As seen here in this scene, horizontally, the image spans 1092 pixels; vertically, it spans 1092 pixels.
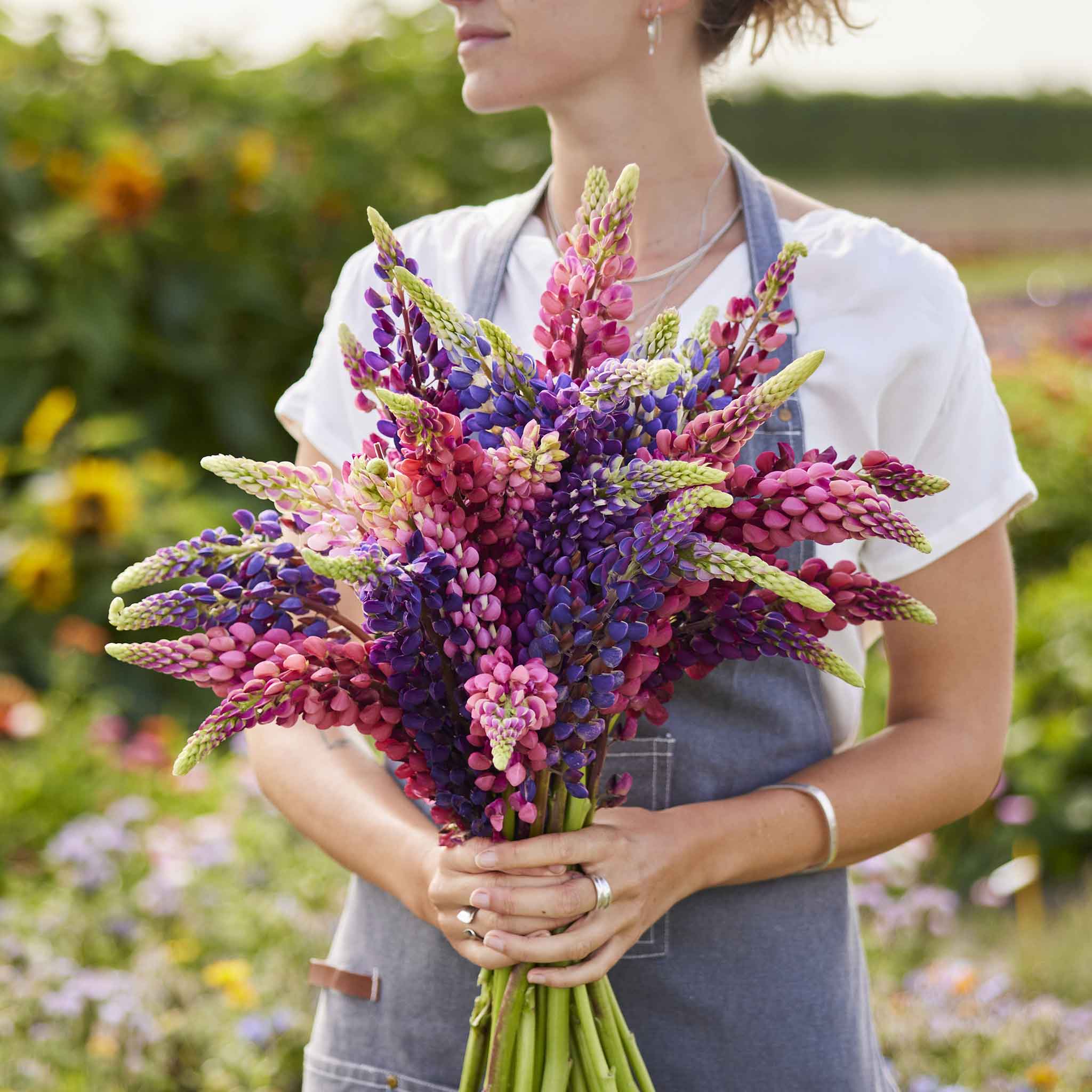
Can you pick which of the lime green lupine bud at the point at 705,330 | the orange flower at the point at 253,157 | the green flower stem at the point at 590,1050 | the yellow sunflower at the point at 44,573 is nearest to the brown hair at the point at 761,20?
the lime green lupine bud at the point at 705,330

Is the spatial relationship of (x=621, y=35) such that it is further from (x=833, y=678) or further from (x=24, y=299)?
(x=24, y=299)

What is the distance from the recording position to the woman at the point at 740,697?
4.56 ft

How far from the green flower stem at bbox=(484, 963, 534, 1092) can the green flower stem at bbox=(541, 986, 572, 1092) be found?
0.03m

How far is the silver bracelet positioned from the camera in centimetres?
A: 136

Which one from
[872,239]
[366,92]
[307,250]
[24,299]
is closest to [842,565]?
[872,239]

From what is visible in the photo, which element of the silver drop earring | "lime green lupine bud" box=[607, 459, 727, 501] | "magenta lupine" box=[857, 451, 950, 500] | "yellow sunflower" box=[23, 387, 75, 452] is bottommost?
"lime green lupine bud" box=[607, 459, 727, 501]

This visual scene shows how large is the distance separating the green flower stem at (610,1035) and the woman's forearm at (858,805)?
0.59ft

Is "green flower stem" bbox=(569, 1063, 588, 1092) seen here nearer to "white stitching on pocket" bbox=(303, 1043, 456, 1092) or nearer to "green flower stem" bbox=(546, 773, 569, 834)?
"green flower stem" bbox=(546, 773, 569, 834)

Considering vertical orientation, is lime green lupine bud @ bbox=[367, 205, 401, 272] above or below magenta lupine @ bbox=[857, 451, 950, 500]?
above

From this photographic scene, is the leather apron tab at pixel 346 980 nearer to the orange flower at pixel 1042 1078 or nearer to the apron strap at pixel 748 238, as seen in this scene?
the apron strap at pixel 748 238

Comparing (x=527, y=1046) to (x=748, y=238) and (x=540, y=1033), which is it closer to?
(x=540, y=1033)

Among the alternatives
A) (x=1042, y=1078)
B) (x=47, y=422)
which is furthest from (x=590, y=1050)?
(x=47, y=422)

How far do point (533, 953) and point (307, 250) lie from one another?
193 inches

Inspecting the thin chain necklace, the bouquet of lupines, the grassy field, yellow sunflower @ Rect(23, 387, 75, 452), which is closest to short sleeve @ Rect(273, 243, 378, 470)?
the thin chain necklace
